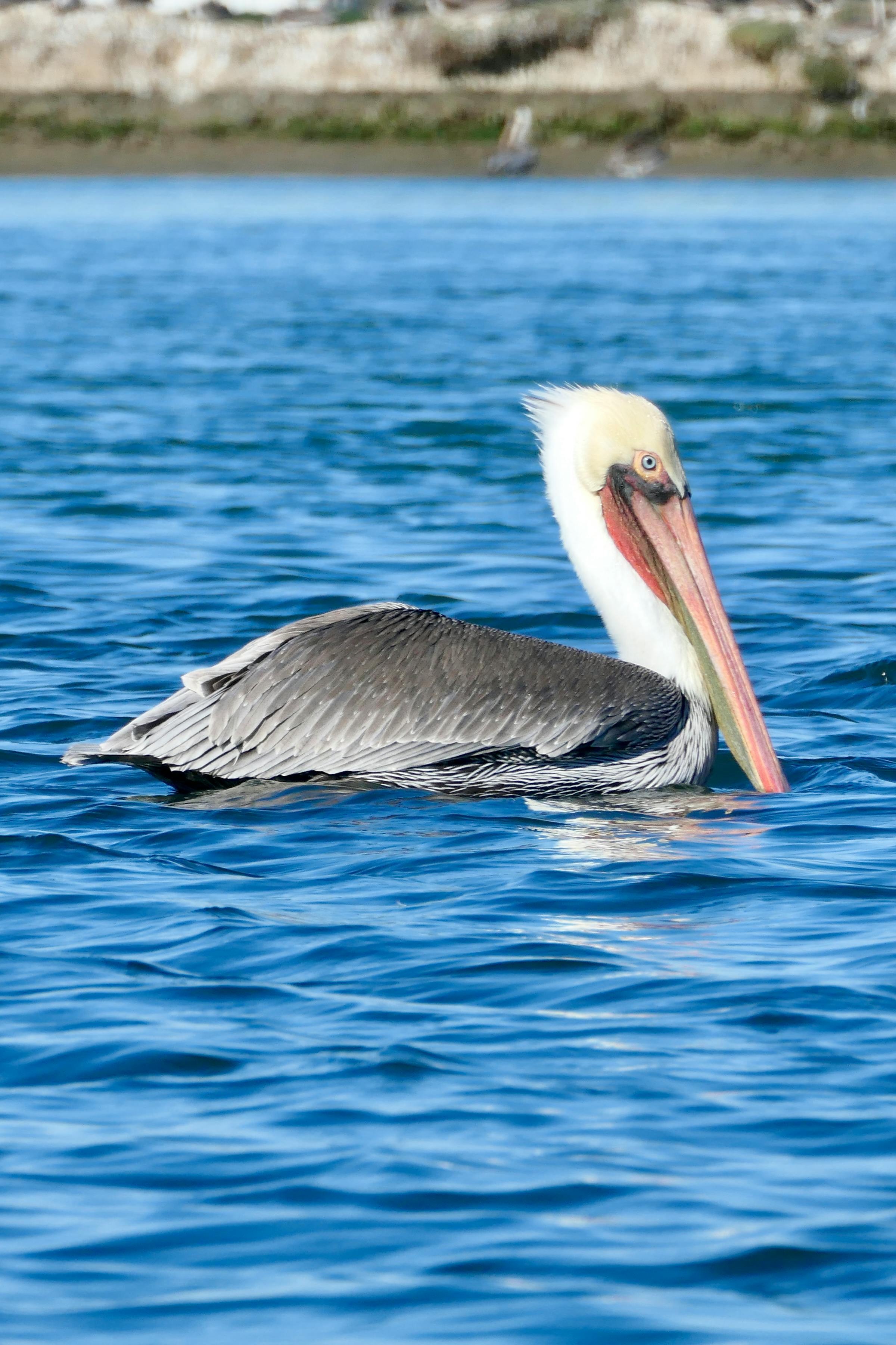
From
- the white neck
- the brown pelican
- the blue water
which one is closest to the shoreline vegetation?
the blue water

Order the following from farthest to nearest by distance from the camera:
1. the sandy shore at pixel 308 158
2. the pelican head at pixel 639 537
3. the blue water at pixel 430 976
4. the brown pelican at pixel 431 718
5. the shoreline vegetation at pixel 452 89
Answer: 1. the shoreline vegetation at pixel 452 89
2. the sandy shore at pixel 308 158
3. the pelican head at pixel 639 537
4. the brown pelican at pixel 431 718
5. the blue water at pixel 430 976

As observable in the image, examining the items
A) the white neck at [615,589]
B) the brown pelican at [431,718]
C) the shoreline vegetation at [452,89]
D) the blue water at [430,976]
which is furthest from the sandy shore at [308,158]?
the brown pelican at [431,718]

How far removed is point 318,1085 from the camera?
3.56 metres

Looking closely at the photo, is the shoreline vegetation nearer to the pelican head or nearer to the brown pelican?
the pelican head

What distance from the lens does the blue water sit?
2.98 m

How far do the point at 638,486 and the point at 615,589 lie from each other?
30 centimetres

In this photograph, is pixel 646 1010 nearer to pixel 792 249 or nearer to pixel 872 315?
pixel 872 315

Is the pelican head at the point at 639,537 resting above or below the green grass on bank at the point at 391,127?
below

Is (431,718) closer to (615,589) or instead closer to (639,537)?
(615,589)

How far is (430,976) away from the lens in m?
4.11

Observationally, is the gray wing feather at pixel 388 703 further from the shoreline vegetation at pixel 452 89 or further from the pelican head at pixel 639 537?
the shoreline vegetation at pixel 452 89

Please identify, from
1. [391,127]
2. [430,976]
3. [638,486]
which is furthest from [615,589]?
[391,127]

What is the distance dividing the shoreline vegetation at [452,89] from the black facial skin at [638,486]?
3537 cm

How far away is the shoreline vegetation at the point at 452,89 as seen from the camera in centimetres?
4203
